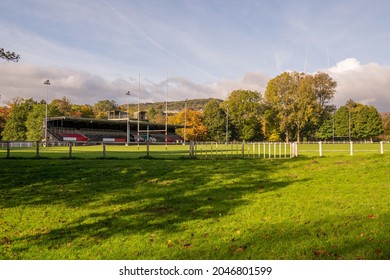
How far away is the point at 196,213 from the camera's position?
8.62 meters

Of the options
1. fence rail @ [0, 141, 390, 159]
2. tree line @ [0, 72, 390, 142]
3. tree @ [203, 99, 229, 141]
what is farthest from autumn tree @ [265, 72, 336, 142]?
fence rail @ [0, 141, 390, 159]

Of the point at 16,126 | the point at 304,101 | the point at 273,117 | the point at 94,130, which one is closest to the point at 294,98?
the point at 304,101

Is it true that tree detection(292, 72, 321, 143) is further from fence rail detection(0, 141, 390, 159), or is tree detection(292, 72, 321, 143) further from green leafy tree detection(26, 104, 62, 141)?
green leafy tree detection(26, 104, 62, 141)

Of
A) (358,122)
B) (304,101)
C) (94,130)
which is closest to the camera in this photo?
(304,101)

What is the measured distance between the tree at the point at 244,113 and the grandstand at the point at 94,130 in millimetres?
14896

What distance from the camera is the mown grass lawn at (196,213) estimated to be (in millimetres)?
6160

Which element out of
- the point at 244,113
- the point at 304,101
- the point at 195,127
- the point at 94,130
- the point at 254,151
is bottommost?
the point at 254,151

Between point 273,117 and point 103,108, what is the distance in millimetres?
100749

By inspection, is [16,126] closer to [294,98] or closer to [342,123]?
[294,98]

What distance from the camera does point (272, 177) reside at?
13344mm
